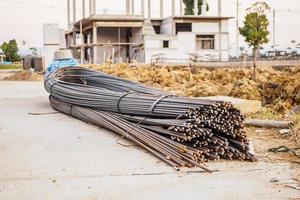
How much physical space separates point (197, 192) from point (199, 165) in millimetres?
826

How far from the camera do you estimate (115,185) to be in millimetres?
4809

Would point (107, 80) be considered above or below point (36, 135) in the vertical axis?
above

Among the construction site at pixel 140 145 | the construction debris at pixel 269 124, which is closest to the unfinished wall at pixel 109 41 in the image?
the construction site at pixel 140 145

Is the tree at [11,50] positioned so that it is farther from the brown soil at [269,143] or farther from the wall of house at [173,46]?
the brown soil at [269,143]

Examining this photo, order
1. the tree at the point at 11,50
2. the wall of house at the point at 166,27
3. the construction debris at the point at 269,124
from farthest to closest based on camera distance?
the tree at the point at 11,50, the wall of house at the point at 166,27, the construction debris at the point at 269,124

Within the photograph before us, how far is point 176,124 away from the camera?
594 centimetres

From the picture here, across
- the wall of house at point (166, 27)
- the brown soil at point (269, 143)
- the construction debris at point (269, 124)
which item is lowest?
the brown soil at point (269, 143)

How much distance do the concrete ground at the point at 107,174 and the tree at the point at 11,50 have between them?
86.9 metres

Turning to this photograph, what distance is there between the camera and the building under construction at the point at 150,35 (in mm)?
47375

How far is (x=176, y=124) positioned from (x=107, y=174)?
1.14 metres

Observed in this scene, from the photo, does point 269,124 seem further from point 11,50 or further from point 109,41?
point 11,50

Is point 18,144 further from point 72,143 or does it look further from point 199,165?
point 199,165

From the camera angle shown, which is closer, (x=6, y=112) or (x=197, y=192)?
(x=197, y=192)

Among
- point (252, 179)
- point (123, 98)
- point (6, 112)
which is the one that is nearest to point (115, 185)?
point (252, 179)
